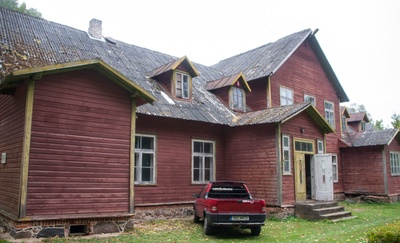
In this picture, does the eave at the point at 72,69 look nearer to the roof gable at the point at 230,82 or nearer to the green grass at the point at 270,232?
the green grass at the point at 270,232

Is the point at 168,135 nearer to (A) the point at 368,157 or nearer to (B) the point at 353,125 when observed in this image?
(A) the point at 368,157

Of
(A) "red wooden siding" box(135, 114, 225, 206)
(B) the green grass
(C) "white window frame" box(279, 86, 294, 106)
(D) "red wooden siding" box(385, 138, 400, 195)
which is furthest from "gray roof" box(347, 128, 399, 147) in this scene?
(A) "red wooden siding" box(135, 114, 225, 206)

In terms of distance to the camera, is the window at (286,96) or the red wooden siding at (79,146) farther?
the window at (286,96)

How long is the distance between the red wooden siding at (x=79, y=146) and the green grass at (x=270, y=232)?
1041 millimetres

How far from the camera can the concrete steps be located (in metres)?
13.2

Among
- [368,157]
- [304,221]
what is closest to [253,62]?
[368,157]

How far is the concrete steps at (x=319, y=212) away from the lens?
43.4ft

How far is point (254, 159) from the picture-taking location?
14516 mm

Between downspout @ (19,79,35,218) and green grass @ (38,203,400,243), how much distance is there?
1.13m

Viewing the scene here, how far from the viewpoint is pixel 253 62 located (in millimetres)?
20625

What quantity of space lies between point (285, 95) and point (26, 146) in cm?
1402

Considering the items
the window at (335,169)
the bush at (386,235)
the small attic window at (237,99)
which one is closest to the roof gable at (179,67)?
the small attic window at (237,99)

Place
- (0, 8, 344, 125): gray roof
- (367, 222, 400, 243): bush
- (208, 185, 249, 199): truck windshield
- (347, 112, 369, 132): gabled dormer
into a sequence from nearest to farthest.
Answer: (367, 222, 400, 243): bush < (208, 185, 249, 199): truck windshield < (0, 8, 344, 125): gray roof < (347, 112, 369, 132): gabled dormer

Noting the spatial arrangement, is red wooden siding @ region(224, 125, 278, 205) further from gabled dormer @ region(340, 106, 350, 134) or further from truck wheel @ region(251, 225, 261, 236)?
gabled dormer @ region(340, 106, 350, 134)
